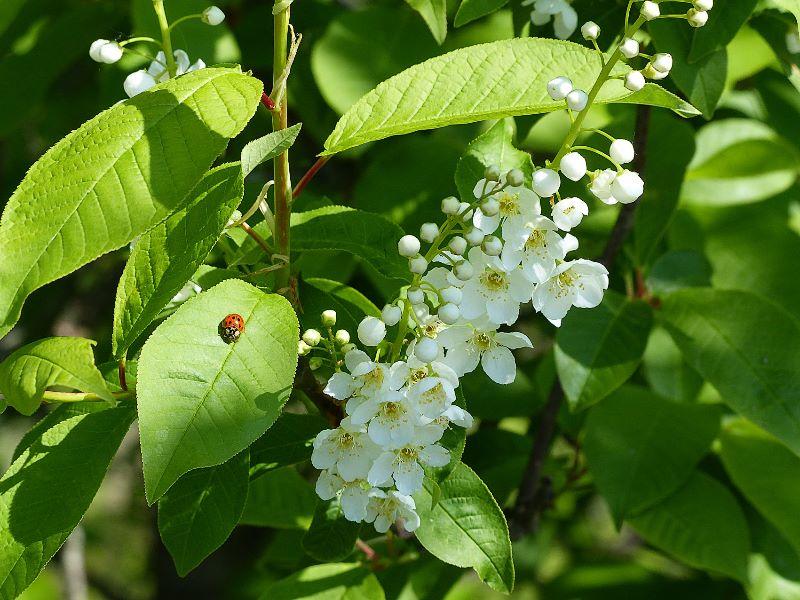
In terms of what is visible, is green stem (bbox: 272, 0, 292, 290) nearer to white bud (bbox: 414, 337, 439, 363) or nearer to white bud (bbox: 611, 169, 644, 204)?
white bud (bbox: 414, 337, 439, 363)

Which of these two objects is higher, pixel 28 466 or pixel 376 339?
pixel 376 339

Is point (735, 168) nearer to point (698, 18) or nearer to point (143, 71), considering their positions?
point (698, 18)

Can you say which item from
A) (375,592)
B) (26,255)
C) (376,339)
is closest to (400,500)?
(376,339)

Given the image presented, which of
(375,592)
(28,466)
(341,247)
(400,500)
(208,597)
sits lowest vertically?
(208,597)

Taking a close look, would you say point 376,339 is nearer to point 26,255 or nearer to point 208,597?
point 26,255

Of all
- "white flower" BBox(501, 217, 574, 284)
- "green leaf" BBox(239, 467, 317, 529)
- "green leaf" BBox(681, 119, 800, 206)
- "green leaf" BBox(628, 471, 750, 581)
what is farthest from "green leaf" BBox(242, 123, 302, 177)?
"green leaf" BBox(681, 119, 800, 206)

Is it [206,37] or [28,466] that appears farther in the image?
[206,37]
